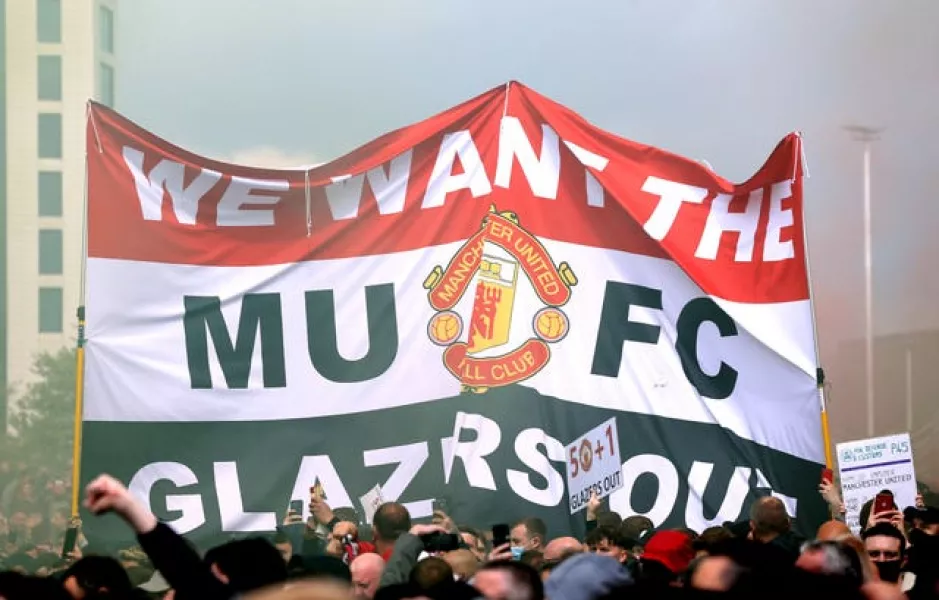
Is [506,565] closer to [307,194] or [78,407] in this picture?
[78,407]

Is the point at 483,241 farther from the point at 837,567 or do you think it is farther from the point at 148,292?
the point at 837,567

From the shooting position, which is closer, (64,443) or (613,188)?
(613,188)

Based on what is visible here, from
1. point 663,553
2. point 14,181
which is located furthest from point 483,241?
point 14,181

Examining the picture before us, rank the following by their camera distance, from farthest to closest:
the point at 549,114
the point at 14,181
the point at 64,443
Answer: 1. the point at 14,181
2. the point at 64,443
3. the point at 549,114

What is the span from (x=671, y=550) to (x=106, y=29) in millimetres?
58821

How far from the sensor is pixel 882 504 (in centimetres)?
798

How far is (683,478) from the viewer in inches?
376

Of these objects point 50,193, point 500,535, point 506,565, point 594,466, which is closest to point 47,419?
point 50,193

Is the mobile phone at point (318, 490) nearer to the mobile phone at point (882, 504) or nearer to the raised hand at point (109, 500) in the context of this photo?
the mobile phone at point (882, 504)

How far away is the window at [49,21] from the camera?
62.2 meters

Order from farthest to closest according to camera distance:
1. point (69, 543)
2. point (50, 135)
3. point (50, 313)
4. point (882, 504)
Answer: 1. point (50, 135)
2. point (50, 313)
3. point (69, 543)
4. point (882, 504)

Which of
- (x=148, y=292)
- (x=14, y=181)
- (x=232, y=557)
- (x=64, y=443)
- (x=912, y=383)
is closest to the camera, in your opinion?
(x=232, y=557)

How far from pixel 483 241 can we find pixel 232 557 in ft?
18.0

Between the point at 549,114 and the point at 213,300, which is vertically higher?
the point at 549,114
